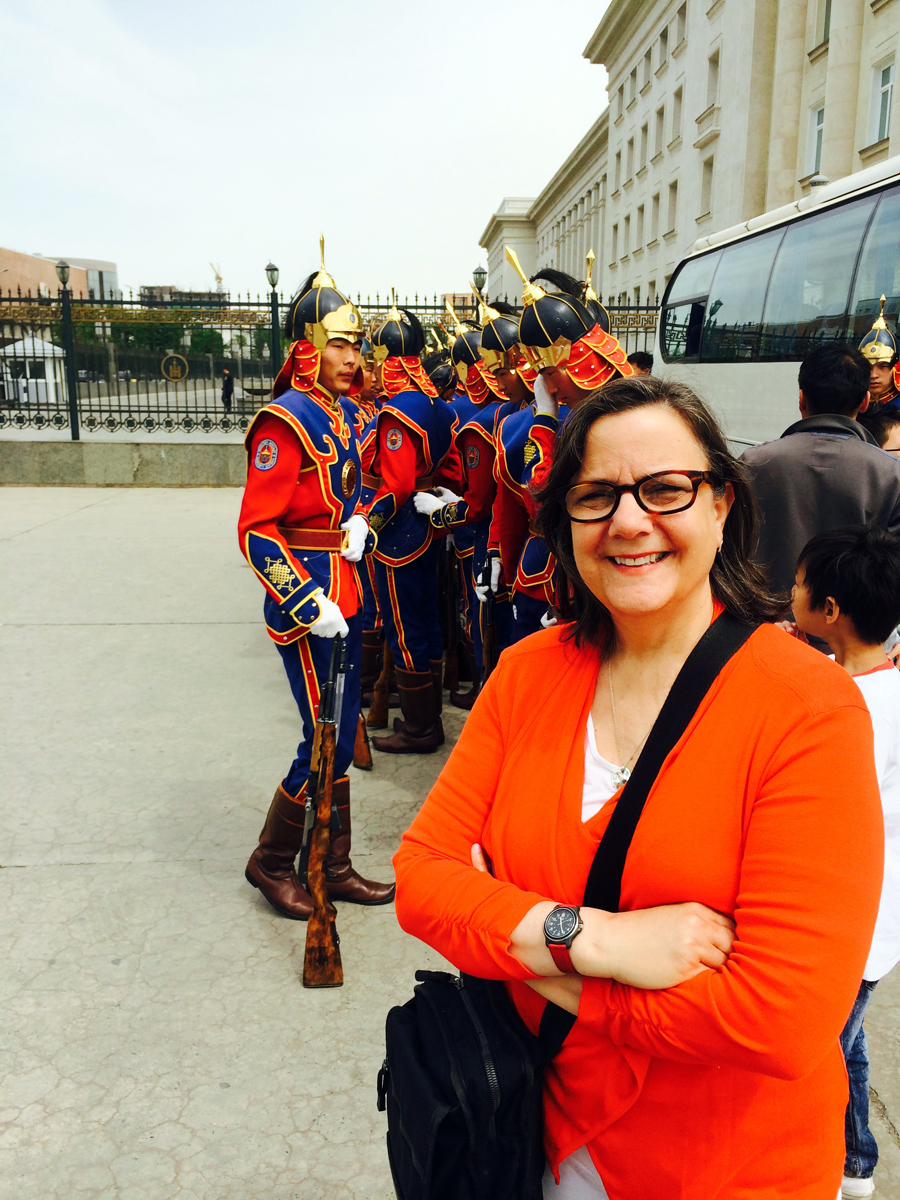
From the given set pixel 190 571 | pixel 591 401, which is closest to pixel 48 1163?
pixel 591 401

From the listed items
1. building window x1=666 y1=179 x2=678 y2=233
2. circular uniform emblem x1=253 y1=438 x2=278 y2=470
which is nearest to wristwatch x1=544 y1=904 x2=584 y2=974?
circular uniform emblem x1=253 y1=438 x2=278 y2=470

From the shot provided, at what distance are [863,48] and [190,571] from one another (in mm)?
19164

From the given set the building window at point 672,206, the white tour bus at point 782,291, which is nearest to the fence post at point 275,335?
the white tour bus at point 782,291

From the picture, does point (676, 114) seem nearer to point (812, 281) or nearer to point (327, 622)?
point (812, 281)

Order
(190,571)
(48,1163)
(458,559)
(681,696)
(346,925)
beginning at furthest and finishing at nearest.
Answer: (190,571) → (458,559) → (346,925) → (48,1163) → (681,696)

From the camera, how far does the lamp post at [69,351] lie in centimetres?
1462

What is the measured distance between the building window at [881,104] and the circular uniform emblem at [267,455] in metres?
20.5

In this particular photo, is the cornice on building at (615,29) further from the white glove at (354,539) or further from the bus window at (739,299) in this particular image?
the white glove at (354,539)

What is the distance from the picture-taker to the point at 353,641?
11.0 feet

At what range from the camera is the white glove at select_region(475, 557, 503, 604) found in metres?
4.29

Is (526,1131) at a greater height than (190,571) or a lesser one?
greater

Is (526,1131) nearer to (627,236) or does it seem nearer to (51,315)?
(51,315)

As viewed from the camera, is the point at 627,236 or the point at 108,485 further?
the point at 627,236

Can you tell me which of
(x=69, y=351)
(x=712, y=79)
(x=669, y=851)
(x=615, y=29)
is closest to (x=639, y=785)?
(x=669, y=851)
